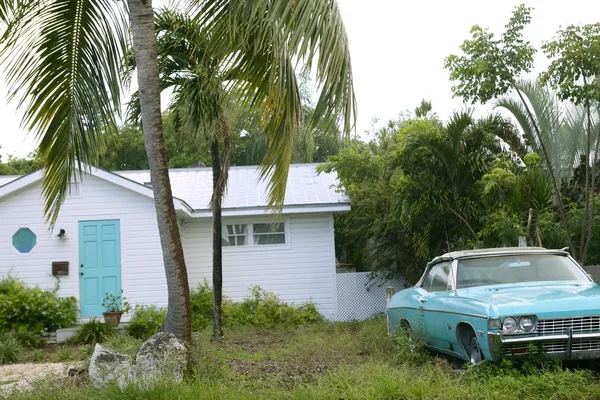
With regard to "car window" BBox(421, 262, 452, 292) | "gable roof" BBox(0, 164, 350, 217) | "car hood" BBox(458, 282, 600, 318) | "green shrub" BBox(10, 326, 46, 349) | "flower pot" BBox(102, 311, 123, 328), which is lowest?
"green shrub" BBox(10, 326, 46, 349)

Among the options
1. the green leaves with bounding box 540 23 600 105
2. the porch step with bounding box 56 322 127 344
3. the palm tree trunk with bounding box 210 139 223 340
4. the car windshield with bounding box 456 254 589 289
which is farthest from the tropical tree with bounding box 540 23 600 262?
the porch step with bounding box 56 322 127 344

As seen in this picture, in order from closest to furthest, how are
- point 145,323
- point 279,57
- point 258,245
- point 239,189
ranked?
point 279,57
point 145,323
point 258,245
point 239,189

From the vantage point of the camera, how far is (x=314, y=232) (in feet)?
62.8

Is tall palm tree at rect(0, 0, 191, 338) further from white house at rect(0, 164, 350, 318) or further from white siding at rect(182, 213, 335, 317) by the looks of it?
white siding at rect(182, 213, 335, 317)

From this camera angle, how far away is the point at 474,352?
8352 millimetres

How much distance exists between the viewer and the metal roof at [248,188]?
61.9ft

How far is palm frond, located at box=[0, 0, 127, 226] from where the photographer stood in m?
9.05

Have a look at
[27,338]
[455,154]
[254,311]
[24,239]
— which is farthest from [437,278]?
[24,239]

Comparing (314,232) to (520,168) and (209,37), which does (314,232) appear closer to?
(520,168)

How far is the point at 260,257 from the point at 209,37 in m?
10.9

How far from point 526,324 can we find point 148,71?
15.6ft

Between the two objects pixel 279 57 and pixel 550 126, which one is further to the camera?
pixel 550 126

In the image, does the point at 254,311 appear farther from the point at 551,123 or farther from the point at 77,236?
the point at 551,123

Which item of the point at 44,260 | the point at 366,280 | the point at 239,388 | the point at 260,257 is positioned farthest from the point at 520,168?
the point at 44,260
